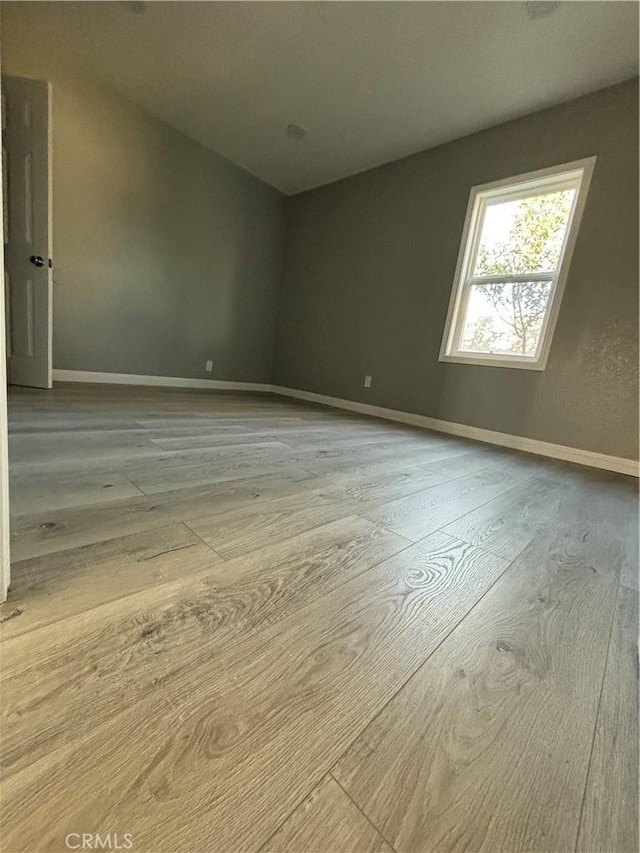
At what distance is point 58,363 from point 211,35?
2.74 metres

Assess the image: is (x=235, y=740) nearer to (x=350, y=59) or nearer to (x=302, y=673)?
(x=302, y=673)

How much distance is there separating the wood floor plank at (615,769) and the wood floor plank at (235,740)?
25cm

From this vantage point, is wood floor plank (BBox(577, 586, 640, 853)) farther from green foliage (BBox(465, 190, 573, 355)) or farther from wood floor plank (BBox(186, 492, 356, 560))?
green foliage (BBox(465, 190, 573, 355))

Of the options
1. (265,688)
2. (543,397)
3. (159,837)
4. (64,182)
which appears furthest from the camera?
(64,182)

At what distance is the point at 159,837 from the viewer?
14.0 inches

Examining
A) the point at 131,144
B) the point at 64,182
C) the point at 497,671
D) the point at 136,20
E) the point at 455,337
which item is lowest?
the point at 497,671

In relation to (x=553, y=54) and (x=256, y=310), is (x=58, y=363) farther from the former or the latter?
(x=553, y=54)

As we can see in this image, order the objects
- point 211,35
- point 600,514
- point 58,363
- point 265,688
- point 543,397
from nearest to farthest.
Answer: point 265,688
point 600,514
point 211,35
point 543,397
point 58,363

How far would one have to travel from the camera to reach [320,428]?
8.66 feet

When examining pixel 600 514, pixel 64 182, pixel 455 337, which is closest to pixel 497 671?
pixel 600 514

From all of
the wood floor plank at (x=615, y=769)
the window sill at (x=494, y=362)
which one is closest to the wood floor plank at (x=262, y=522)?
the wood floor plank at (x=615, y=769)

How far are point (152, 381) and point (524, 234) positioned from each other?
146 inches

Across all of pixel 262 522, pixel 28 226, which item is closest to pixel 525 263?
pixel 262 522

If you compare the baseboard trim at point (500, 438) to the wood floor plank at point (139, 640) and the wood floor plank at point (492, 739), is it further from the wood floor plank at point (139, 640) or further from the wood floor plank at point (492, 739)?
the wood floor plank at point (139, 640)
